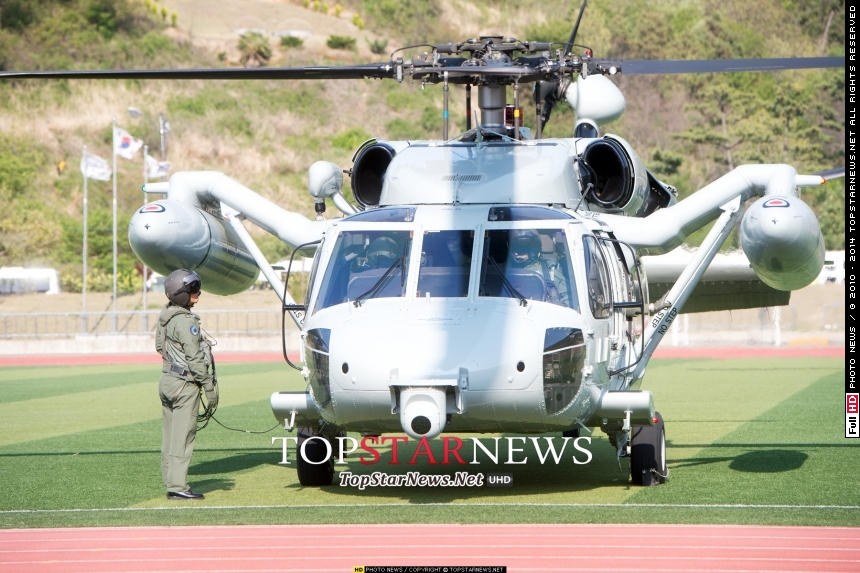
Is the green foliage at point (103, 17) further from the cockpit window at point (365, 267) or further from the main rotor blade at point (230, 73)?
the cockpit window at point (365, 267)

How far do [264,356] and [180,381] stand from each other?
1123 inches

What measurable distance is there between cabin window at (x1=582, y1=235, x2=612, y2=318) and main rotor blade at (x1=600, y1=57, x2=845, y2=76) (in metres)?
1.48

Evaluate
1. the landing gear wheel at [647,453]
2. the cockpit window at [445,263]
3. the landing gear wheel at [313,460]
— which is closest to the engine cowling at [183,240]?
the landing gear wheel at [313,460]

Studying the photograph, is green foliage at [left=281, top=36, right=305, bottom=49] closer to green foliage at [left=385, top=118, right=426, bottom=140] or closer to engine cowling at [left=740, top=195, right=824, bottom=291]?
green foliage at [left=385, top=118, right=426, bottom=140]

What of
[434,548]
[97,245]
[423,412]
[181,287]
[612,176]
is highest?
[97,245]

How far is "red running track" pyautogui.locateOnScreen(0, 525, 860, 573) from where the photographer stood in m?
7.78

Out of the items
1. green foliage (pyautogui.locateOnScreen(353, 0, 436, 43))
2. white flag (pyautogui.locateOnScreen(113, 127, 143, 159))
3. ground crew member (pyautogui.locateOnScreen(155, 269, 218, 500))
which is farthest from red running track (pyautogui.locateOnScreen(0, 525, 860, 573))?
green foliage (pyautogui.locateOnScreen(353, 0, 436, 43))

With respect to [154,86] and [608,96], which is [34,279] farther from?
[608,96]

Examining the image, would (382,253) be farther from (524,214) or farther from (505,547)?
(505,547)

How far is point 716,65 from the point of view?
10.3m

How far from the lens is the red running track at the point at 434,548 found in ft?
25.5

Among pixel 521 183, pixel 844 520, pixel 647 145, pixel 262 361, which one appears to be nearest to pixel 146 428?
pixel 521 183

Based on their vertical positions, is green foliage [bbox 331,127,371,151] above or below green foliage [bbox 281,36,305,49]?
below

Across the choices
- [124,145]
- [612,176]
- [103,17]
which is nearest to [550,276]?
[612,176]
